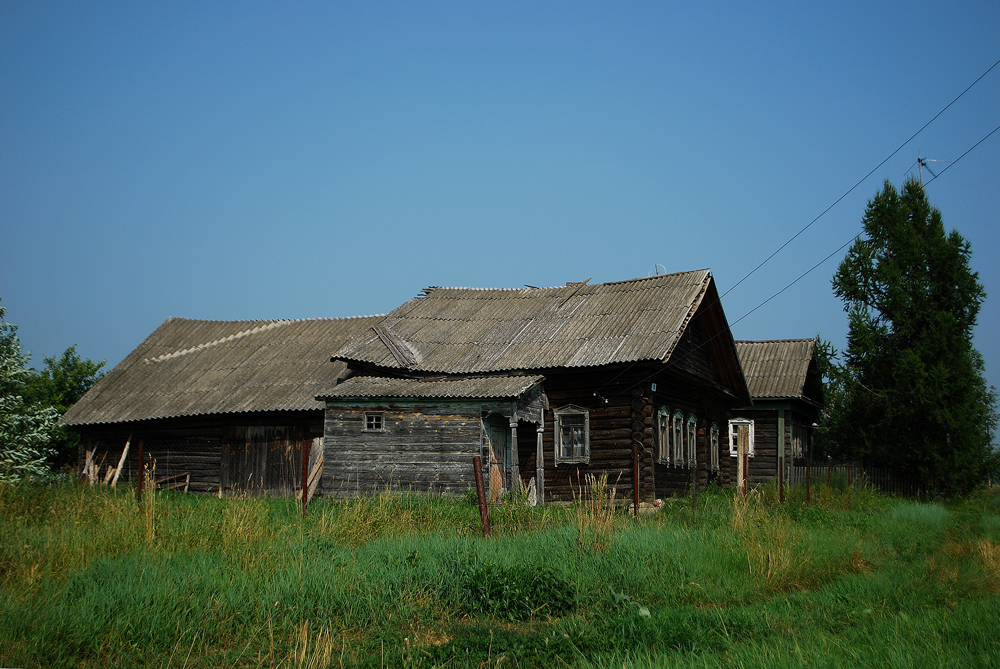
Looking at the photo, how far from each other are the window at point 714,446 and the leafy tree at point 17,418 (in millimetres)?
16958

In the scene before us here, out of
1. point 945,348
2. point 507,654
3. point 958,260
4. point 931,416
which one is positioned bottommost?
point 507,654

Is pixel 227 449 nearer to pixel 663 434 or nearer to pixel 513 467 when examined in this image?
pixel 513 467

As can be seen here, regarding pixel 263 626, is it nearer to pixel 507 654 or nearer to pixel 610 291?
pixel 507 654

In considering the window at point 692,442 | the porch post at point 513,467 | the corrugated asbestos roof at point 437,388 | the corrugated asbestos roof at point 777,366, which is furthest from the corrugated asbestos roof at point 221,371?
the corrugated asbestos roof at point 777,366

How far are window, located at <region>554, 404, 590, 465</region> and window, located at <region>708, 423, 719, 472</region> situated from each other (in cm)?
630

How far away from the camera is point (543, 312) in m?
21.2

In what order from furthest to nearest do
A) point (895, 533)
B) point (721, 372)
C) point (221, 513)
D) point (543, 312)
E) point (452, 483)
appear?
point (721, 372) < point (543, 312) < point (452, 483) < point (895, 533) < point (221, 513)

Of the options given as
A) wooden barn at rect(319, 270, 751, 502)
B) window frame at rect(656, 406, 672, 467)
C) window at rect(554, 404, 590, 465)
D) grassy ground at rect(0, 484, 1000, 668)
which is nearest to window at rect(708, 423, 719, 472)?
wooden barn at rect(319, 270, 751, 502)

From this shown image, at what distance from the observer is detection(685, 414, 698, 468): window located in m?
20.9

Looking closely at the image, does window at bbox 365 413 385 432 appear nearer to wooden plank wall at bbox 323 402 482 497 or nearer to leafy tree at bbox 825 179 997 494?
wooden plank wall at bbox 323 402 482 497

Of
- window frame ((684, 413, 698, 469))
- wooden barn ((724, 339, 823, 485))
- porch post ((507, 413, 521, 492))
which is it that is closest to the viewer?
porch post ((507, 413, 521, 492))

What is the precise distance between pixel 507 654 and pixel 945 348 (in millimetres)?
22689

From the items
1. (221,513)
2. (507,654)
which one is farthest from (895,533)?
(221,513)

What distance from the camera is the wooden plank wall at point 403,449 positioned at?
53.7 feet
